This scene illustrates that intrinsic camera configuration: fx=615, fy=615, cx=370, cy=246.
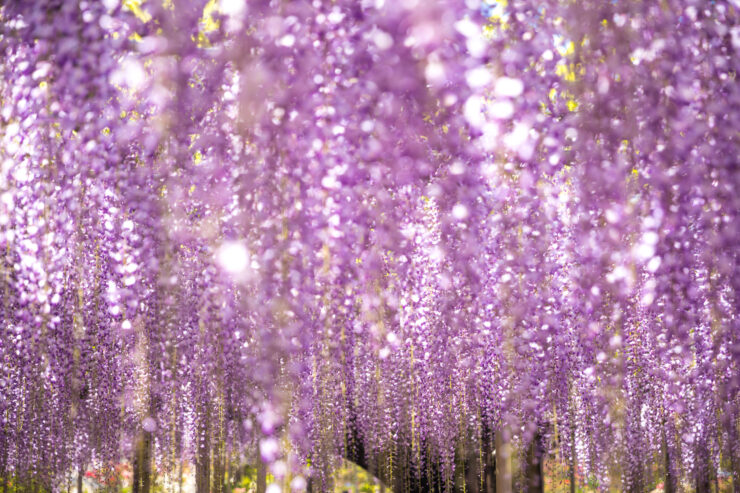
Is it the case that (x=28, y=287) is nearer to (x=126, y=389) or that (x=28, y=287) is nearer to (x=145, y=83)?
(x=145, y=83)

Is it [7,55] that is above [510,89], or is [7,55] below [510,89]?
above

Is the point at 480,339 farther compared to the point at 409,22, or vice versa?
the point at 480,339

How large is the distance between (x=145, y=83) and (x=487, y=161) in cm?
204

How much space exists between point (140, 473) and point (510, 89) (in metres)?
6.93

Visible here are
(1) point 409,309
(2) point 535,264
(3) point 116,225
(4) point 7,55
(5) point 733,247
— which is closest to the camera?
(5) point 733,247

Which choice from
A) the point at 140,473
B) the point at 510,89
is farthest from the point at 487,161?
the point at 140,473

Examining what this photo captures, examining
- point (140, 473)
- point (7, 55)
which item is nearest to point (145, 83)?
point (7, 55)

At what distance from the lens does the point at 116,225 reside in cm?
416

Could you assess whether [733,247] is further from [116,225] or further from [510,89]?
[116,225]

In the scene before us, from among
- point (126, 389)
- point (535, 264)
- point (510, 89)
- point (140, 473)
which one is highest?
point (510, 89)

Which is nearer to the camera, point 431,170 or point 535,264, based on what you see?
point 431,170

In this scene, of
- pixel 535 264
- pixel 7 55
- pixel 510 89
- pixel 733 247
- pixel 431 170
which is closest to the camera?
pixel 510 89

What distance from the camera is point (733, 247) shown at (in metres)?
2.81

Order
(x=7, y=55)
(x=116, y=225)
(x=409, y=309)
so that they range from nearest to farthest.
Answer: (x=7, y=55), (x=116, y=225), (x=409, y=309)
